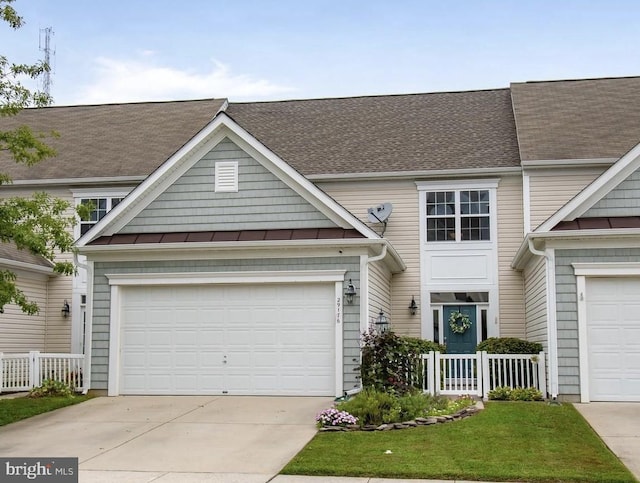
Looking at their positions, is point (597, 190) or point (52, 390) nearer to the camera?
point (597, 190)

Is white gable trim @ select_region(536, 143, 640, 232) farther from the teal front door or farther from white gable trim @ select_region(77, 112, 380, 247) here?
the teal front door

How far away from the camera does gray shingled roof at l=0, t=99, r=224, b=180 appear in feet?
76.3

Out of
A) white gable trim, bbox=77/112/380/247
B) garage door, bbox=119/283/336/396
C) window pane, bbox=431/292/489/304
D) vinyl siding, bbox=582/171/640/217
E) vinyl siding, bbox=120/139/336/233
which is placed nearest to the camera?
vinyl siding, bbox=582/171/640/217

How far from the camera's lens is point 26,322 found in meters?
21.1

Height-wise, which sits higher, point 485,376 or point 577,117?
point 577,117

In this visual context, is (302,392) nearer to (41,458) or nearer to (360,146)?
(41,458)

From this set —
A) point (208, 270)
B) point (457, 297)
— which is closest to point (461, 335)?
point (457, 297)

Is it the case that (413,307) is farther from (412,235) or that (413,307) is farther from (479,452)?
(479,452)

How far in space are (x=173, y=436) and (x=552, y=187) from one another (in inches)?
495

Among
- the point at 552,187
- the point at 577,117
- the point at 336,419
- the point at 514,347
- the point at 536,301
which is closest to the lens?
the point at 336,419

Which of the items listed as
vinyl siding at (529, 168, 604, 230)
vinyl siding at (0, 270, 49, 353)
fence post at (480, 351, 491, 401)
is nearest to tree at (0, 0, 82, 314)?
vinyl siding at (0, 270, 49, 353)

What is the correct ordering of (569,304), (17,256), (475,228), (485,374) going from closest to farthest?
1. (569,304)
2. (485,374)
3. (17,256)
4. (475,228)

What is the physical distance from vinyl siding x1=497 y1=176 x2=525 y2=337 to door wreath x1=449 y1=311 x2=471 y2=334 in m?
0.88

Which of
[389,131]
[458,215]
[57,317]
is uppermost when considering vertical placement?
[389,131]
